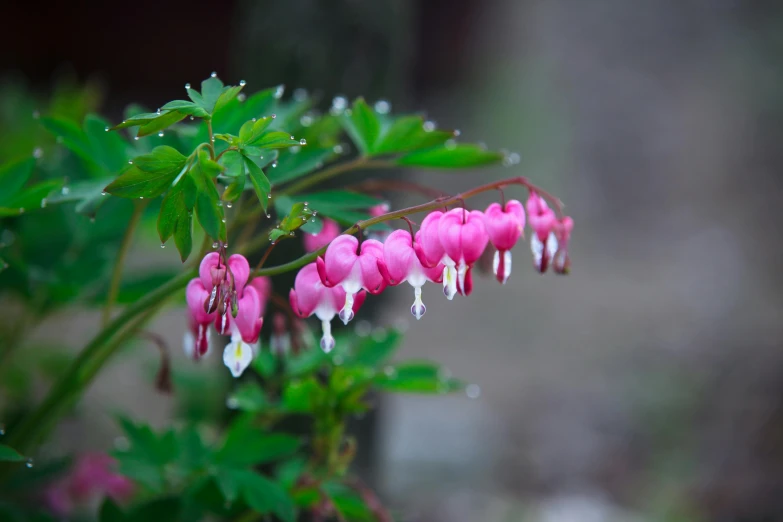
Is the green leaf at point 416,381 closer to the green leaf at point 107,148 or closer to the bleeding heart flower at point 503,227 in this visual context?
the bleeding heart flower at point 503,227

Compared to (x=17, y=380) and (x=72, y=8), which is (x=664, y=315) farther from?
(x=72, y=8)

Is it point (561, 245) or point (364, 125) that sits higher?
point (364, 125)

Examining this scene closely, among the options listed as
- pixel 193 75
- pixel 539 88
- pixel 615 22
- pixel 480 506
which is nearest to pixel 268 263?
pixel 480 506

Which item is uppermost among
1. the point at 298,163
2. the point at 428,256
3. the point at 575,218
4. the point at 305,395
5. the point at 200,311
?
the point at 298,163

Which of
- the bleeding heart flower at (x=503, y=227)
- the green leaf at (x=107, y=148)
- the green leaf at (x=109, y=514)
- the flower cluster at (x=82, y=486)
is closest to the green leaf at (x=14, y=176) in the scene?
the green leaf at (x=107, y=148)

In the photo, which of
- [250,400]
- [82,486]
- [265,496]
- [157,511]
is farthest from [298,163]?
[82,486]

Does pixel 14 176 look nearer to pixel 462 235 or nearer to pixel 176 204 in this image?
pixel 176 204

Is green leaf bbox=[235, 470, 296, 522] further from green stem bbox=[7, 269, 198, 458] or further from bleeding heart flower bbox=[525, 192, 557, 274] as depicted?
bleeding heart flower bbox=[525, 192, 557, 274]
